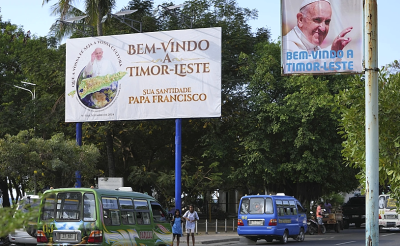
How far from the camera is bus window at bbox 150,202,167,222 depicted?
1572cm

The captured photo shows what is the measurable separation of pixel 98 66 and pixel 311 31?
21.9 meters

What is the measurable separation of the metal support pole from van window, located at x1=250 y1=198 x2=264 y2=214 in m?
17.2

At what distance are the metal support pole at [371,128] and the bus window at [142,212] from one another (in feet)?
27.7

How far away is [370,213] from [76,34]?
32.4 meters

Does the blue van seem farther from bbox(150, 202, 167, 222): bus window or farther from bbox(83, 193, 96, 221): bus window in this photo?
bbox(83, 193, 96, 221): bus window

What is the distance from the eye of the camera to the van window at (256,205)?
24438mm

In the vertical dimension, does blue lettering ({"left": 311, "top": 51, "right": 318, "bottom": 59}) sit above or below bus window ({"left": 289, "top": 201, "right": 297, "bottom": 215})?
above

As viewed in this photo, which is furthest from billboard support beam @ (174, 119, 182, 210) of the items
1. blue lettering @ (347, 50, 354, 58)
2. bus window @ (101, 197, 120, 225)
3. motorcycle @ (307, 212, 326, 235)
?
blue lettering @ (347, 50, 354, 58)

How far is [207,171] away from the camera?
34562 millimetres

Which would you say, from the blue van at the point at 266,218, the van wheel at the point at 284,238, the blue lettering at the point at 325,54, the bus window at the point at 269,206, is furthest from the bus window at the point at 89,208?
the van wheel at the point at 284,238

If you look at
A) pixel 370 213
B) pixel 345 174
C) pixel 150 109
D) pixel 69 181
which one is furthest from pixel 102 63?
pixel 370 213

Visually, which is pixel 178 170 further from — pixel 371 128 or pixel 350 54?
pixel 371 128

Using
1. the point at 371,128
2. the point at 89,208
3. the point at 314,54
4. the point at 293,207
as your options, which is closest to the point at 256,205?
the point at 293,207

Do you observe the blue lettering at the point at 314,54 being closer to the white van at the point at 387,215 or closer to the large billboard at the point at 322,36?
the large billboard at the point at 322,36
